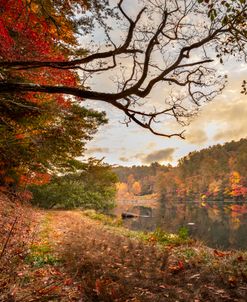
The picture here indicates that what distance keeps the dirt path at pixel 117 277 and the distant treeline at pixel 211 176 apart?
86.8m

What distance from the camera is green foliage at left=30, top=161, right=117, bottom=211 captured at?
25969 millimetres

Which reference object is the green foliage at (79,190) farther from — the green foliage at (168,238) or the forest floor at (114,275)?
the forest floor at (114,275)

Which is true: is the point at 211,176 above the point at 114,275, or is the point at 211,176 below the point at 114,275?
above

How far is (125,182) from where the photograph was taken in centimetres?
19862

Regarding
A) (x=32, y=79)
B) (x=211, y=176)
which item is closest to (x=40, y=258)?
(x=32, y=79)

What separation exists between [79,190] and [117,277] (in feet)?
70.8

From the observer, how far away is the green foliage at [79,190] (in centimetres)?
2597

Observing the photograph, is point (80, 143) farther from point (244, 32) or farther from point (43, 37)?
point (244, 32)

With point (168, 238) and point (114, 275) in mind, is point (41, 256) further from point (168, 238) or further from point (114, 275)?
point (168, 238)

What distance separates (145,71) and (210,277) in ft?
14.2

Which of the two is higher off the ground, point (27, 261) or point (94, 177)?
point (94, 177)

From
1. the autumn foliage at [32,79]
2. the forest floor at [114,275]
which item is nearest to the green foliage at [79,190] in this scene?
the autumn foliage at [32,79]

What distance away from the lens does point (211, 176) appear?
110688mm

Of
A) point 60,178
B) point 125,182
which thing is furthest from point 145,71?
point 125,182
